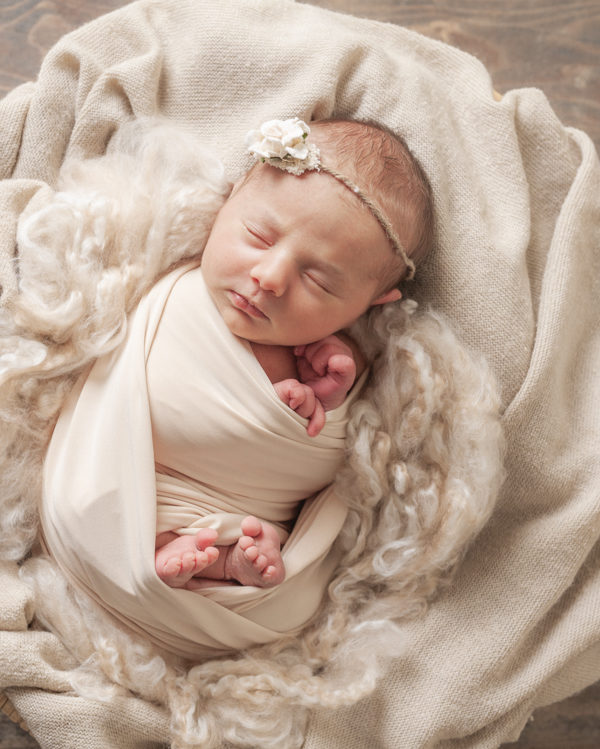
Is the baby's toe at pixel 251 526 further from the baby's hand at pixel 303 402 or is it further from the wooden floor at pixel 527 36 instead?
the wooden floor at pixel 527 36

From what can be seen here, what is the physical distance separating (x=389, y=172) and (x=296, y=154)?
0.16 meters

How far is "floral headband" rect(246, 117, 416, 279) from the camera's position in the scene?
1195 millimetres

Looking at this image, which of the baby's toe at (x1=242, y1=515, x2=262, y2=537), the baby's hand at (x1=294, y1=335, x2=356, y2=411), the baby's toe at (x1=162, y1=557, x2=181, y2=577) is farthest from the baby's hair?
the baby's toe at (x1=162, y1=557, x2=181, y2=577)

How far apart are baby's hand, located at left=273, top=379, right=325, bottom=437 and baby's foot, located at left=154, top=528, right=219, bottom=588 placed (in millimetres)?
243

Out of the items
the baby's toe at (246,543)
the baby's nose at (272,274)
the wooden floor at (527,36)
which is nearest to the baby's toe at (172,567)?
the baby's toe at (246,543)

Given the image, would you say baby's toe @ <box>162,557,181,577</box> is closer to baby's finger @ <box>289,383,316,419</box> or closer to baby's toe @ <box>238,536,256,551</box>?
baby's toe @ <box>238,536,256,551</box>

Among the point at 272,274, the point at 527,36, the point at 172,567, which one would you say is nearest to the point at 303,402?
the point at 272,274

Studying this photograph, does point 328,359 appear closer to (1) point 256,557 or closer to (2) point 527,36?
(1) point 256,557

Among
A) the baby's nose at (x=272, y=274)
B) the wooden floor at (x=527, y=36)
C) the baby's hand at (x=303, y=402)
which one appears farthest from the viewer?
the wooden floor at (x=527, y=36)

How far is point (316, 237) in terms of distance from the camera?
1192 millimetres

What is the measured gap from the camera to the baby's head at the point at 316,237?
1.19 meters

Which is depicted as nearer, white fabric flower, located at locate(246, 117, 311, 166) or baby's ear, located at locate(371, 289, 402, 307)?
white fabric flower, located at locate(246, 117, 311, 166)

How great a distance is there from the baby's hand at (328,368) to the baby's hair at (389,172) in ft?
0.49

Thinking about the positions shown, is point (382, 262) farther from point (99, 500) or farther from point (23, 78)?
point (23, 78)
